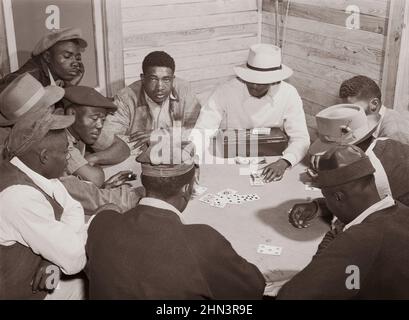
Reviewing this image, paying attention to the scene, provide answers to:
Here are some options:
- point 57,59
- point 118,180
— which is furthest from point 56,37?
point 118,180

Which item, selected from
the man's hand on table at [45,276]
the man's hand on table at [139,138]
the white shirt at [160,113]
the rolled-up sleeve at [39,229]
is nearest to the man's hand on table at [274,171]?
the man's hand on table at [139,138]

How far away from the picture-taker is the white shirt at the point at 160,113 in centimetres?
491

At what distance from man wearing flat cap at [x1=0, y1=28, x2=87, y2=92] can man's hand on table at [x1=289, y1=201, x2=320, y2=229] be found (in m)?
2.38

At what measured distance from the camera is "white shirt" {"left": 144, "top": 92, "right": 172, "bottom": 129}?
193 inches

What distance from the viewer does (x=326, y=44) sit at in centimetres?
598

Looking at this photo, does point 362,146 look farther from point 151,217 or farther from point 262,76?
point 151,217

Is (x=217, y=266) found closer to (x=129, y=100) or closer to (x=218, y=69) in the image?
(x=129, y=100)

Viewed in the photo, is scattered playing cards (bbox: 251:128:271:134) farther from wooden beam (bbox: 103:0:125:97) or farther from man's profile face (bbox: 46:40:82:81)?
wooden beam (bbox: 103:0:125:97)

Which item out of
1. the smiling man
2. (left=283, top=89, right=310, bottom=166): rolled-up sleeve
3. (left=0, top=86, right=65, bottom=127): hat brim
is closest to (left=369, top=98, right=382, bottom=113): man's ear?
(left=283, top=89, right=310, bottom=166): rolled-up sleeve

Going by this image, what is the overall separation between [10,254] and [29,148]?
0.53 metres

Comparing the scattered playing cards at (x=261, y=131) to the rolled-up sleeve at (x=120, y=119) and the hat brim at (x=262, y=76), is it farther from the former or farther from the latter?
the rolled-up sleeve at (x=120, y=119)

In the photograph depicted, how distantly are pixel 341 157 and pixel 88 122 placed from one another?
1953 mm

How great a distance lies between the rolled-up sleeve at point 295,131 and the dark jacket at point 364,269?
5.44 feet

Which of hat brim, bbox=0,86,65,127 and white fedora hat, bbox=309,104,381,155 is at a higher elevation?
hat brim, bbox=0,86,65,127
